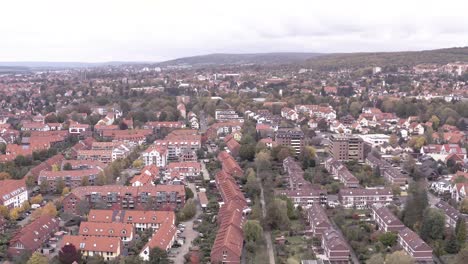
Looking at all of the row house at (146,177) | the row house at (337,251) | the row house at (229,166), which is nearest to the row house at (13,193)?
the row house at (146,177)

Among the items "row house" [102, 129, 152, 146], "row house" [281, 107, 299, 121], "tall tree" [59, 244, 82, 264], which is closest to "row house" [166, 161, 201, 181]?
"row house" [102, 129, 152, 146]

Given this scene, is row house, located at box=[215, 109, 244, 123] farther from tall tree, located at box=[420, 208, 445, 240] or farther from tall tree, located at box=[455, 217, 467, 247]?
tall tree, located at box=[455, 217, 467, 247]

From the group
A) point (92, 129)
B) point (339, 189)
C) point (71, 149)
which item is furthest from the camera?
point (92, 129)

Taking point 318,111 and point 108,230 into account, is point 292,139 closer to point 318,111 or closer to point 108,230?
point 318,111

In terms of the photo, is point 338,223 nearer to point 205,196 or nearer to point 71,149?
point 205,196

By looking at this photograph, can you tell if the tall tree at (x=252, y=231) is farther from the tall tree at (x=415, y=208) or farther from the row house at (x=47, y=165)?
the row house at (x=47, y=165)

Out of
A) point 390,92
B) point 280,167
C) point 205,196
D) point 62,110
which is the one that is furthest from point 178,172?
point 390,92
